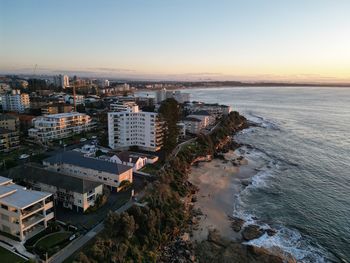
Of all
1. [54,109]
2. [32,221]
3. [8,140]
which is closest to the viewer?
[32,221]

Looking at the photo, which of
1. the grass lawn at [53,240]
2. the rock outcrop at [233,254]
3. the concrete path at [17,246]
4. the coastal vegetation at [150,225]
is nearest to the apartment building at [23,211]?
the concrete path at [17,246]

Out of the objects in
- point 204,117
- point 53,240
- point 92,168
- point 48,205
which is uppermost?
point 204,117

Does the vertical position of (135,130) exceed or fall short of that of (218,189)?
it exceeds it

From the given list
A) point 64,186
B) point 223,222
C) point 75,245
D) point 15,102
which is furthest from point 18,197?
point 15,102

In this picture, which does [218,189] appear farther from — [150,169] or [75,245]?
[75,245]

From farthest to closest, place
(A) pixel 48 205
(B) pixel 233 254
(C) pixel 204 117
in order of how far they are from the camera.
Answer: (C) pixel 204 117, (B) pixel 233 254, (A) pixel 48 205

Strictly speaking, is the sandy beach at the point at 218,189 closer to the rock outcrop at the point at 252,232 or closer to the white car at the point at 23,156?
the rock outcrop at the point at 252,232

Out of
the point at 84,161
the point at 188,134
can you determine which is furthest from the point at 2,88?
the point at 84,161

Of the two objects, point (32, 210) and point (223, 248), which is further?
point (223, 248)
